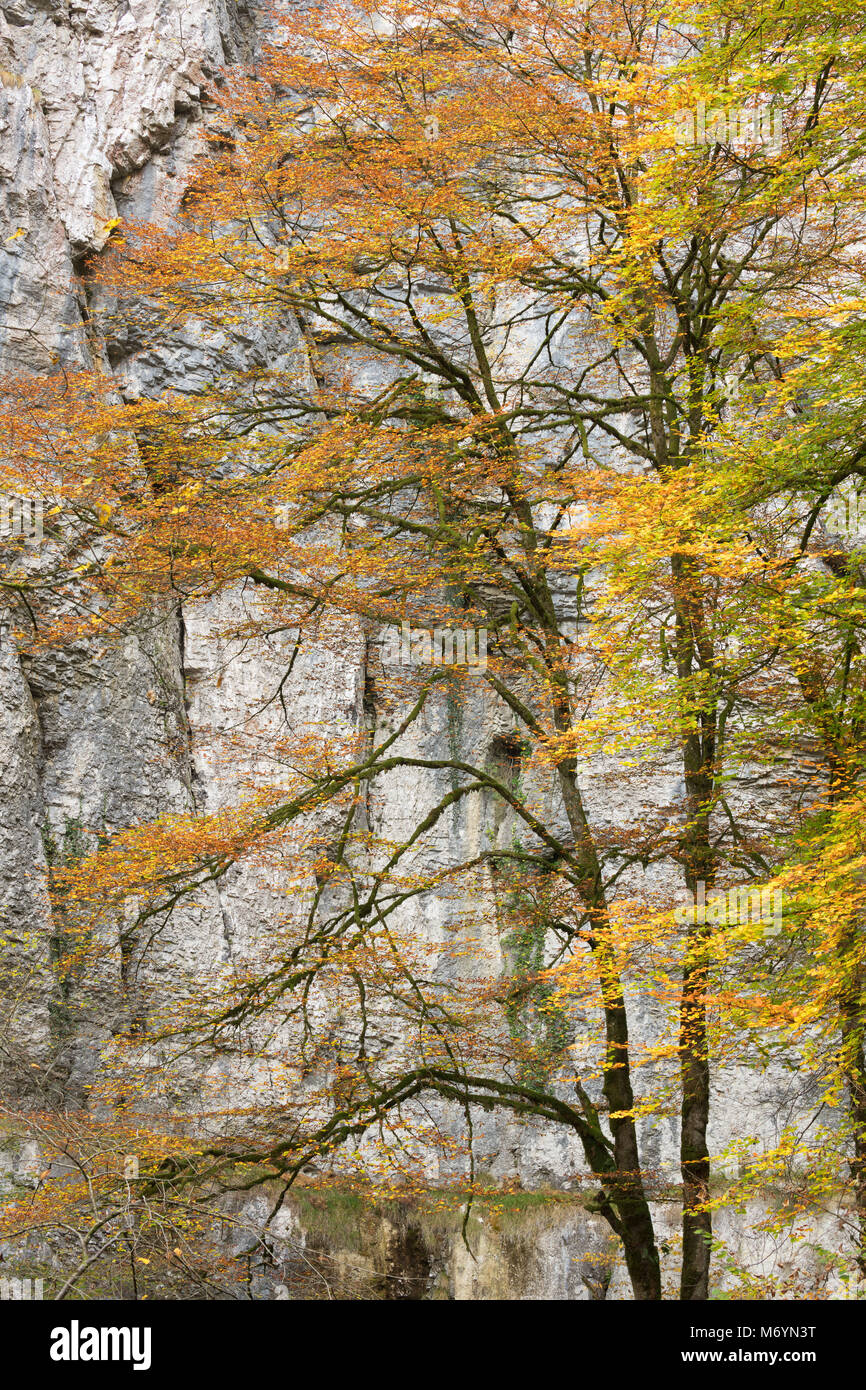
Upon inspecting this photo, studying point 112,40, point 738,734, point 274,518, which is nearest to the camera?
point 738,734

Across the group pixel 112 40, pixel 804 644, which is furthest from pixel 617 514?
pixel 112 40

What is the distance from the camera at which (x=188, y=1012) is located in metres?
9.12

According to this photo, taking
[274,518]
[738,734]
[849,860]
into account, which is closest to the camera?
[849,860]

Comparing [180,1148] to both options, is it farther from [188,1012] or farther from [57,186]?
[57,186]

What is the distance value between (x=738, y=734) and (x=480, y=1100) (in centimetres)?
311

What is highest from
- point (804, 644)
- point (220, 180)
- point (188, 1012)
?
point (220, 180)

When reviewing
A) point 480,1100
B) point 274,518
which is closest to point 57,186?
point 274,518

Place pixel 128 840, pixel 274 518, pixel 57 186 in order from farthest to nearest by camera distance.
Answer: pixel 57 186 → pixel 274 518 → pixel 128 840

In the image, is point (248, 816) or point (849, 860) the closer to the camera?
point (849, 860)

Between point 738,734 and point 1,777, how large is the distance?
940 cm

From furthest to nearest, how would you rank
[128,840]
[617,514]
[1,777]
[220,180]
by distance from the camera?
[1,777]
[220,180]
[128,840]
[617,514]

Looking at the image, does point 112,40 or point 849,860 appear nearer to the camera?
point 849,860

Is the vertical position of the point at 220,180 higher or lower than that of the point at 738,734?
higher

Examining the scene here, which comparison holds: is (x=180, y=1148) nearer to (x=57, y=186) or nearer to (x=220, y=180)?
(x=220, y=180)
